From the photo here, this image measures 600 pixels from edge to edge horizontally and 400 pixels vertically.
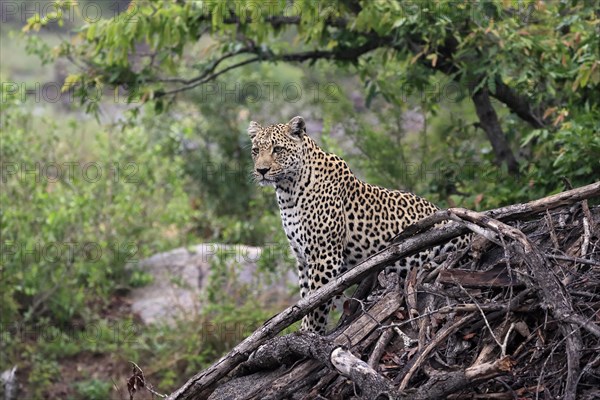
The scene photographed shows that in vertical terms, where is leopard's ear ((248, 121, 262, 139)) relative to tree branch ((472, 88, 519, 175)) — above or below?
above

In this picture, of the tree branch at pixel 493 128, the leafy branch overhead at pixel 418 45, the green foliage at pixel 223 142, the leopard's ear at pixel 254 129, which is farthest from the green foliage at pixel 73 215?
the tree branch at pixel 493 128

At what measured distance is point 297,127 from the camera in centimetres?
1022

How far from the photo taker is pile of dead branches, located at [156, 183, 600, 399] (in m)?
6.28

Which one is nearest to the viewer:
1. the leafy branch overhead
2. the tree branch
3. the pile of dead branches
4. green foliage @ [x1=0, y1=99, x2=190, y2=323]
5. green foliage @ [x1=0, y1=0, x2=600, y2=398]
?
the pile of dead branches

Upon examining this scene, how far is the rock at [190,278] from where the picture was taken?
15.8 m

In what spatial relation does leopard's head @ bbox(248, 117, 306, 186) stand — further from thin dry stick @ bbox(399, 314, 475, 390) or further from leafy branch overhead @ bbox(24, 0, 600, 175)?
thin dry stick @ bbox(399, 314, 475, 390)

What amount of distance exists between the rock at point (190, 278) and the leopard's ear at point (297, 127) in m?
4.76

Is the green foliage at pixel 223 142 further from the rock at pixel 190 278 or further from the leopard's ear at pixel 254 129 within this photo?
the leopard's ear at pixel 254 129

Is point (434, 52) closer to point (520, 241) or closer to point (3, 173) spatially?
point (520, 241)

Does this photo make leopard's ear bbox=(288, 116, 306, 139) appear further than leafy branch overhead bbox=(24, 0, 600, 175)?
No

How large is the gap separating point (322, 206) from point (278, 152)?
649 mm

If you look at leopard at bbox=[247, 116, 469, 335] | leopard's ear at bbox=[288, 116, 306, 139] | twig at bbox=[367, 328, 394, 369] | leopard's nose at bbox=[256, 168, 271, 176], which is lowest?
twig at bbox=[367, 328, 394, 369]

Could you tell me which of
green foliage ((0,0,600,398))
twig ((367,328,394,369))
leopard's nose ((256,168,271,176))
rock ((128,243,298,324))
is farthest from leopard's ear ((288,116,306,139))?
rock ((128,243,298,324))

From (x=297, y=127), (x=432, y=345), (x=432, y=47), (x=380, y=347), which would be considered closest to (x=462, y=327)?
(x=432, y=345)
